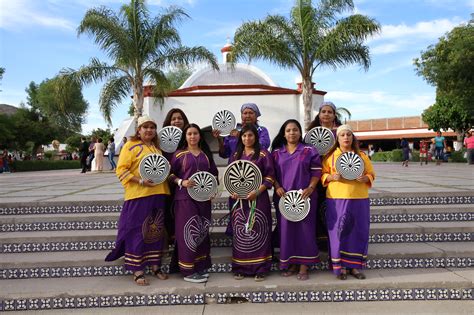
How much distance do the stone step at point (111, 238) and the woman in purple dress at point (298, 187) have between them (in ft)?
3.43

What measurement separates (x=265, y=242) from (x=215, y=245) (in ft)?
A: 3.32

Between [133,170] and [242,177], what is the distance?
1047 millimetres

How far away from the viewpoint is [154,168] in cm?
359

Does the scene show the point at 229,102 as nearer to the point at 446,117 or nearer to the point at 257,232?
the point at 257,232

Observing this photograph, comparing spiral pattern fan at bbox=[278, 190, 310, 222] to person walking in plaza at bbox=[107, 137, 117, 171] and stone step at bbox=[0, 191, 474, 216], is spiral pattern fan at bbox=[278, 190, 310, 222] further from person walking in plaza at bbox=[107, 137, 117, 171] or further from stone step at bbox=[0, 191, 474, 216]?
person walking in plaza at bbox=[107, 137, 117, 171]

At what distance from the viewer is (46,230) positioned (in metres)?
4.85

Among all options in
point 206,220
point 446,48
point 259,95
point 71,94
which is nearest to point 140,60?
point 71,94

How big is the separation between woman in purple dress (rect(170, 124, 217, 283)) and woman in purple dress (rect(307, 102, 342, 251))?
3.64ft

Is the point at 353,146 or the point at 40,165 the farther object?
the point at 40,165

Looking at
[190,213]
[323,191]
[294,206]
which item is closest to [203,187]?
[190,213]

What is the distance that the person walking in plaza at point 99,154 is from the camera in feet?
51.2

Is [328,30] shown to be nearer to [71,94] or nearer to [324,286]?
[71,94]

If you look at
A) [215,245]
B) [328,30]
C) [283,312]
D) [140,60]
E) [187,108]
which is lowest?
[283,312]

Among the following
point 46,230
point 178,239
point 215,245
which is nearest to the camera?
point 178,239
